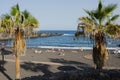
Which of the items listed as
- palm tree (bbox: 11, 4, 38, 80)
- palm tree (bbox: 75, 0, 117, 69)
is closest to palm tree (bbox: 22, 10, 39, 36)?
palm tree (bbox: 11, 4, 38, 80)

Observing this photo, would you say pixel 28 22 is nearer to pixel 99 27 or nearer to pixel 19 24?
pixel 19 24

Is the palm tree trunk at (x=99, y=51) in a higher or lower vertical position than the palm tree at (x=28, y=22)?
lower

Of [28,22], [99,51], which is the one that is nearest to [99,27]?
[99,51]

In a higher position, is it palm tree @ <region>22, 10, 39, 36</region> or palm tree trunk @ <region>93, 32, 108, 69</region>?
palm tree @ <region>22, 10, 39, 36</region>

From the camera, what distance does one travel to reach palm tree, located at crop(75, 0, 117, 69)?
18.2 m

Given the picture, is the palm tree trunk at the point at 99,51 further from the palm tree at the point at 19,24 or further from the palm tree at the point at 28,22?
the palm tree at the point at 19,24

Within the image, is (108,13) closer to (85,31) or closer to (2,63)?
(85,31)

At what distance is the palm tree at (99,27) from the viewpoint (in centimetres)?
1819

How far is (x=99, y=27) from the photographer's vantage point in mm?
18250

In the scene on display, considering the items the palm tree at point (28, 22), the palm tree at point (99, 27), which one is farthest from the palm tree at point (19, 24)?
the palm tree at point (99, 27)

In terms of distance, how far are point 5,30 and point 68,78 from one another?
980 centimetres

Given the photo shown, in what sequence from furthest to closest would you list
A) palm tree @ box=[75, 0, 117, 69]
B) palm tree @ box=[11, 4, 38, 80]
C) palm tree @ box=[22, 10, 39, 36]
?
palm tree @ box=[22, 10, 39, 36] < palm tree @ box=[11, 4, 38, 80] < palm tree @ box=[75, 0, 117, 69]

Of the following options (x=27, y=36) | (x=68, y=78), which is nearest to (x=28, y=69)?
(x=27, y=36)

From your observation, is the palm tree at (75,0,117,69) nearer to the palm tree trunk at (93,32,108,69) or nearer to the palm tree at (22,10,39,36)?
the palm tree trunk at (93,32,108,69)
